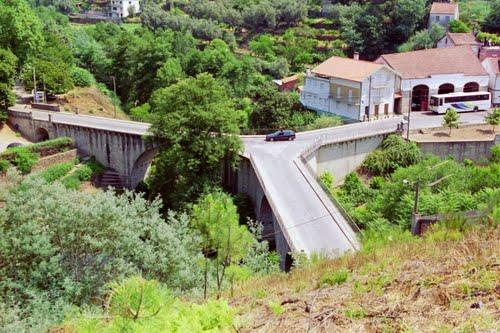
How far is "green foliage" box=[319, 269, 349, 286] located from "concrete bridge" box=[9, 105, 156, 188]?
2242 centimetres

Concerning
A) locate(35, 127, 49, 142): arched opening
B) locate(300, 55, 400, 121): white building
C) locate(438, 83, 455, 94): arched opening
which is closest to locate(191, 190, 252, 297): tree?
locate(35, 127, 49, 142): arched opening

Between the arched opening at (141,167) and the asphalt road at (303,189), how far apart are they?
222 inches

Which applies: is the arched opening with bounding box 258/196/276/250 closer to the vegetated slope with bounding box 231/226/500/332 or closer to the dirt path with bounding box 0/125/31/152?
the vegetated slope with bounding box 231/226/500/332

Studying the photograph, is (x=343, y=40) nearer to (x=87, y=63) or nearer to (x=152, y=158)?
(x=87, y=63)

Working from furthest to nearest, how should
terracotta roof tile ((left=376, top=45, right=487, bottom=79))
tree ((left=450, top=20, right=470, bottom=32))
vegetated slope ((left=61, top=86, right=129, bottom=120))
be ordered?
tree ((left=450, top=20, right=470, bottom=32)) < terracotta roof tile ((left=376, top=45, right=487, bottom=79)) < vegetated slope ((left=61, top=86, right=129, bottom=120))

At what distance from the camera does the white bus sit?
39.5 meters

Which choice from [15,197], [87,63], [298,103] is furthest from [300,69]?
[15,197]

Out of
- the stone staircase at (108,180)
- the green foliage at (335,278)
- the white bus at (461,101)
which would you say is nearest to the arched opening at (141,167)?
the stone staircase at (108,180)

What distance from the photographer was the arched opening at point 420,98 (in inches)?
1594

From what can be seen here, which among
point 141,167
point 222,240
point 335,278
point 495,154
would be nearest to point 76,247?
point 222,240

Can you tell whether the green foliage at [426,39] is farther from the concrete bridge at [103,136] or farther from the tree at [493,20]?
the concrete bridge at [103,136]

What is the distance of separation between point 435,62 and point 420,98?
2998 mm

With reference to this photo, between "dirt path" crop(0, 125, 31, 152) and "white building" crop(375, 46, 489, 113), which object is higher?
"white building" crop(375, 46, 489, 113)

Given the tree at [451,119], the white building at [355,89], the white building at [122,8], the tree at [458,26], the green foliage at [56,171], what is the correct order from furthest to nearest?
1. the white building at [122,8]
2. the tree at [458,26]
3. the white building at [355,89]
4. the tree at [451,119]
5. the green foliage at [56,171]
